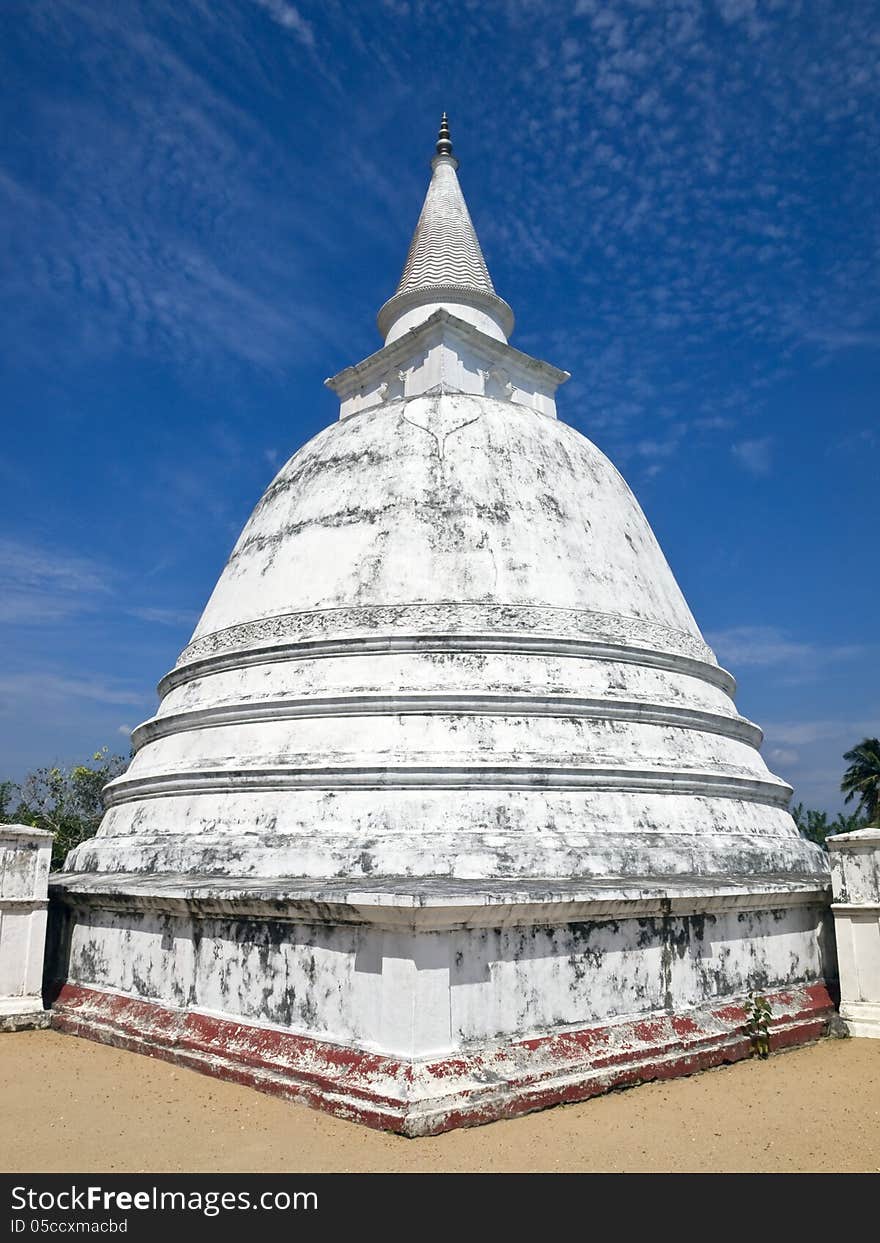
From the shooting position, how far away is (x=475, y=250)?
19125mm

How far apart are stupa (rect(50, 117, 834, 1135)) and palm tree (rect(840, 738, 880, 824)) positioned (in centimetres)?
2730

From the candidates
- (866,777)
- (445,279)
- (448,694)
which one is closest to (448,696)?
(448,694)

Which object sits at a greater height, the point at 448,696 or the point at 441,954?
the point at 448,696

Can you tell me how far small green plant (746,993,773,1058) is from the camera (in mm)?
8680

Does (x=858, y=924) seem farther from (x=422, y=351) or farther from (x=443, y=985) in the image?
(x=422, y=351)

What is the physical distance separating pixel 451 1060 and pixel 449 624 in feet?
17.5

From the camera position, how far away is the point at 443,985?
6980mm

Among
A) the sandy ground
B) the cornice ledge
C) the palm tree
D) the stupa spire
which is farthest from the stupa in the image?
the palm tree

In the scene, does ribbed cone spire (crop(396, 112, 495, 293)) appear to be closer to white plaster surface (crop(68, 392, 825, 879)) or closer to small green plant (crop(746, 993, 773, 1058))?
white plaster surface (crop(68, 392, 825, 879))

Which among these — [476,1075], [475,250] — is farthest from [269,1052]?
[475,250]

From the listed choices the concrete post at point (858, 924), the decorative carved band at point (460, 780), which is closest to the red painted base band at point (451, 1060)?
the concrete post at point (858, 924)

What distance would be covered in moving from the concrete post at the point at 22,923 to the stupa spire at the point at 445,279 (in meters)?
11.2

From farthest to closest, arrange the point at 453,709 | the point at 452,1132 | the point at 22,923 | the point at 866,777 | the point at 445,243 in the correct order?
the point at 866,777 → the point at 445,243 → the point at 22,923 → the point at 453,709 → the point at 452,1132

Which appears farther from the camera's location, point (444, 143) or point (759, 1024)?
point (444, 143)
